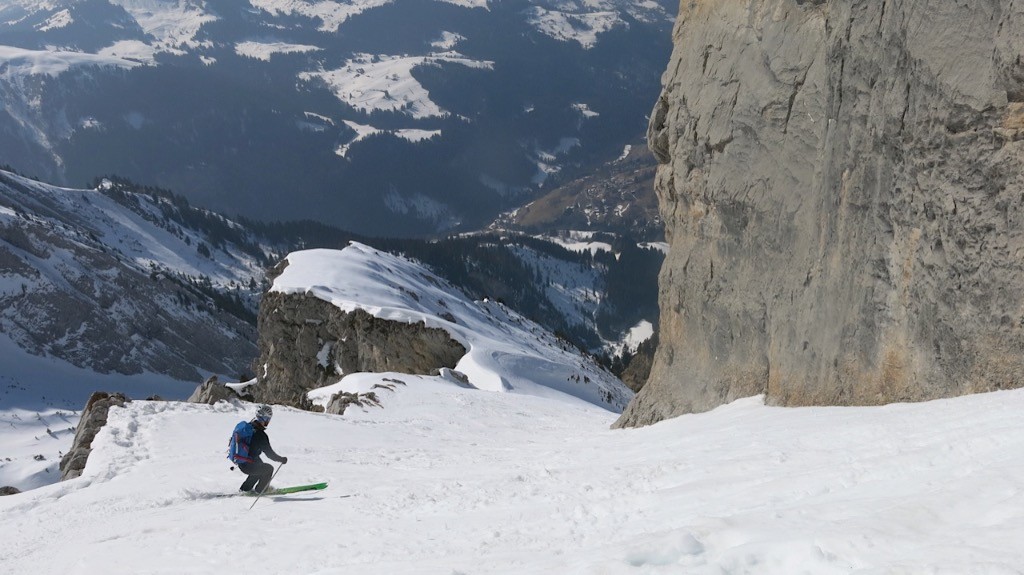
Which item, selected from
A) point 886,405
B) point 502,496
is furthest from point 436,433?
point 886,405

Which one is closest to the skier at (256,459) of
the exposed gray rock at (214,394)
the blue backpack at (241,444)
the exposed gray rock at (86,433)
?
the blue backpack at (241,444)

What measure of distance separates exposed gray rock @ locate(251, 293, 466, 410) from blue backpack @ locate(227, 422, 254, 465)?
101ft

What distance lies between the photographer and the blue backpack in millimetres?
15109

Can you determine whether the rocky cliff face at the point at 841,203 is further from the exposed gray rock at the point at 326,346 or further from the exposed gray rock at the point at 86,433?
the exposed gray rock at the point at 326,346

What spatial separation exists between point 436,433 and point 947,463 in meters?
18.3

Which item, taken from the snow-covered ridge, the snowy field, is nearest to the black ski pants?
the snowy field

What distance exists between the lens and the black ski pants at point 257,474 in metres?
15.1

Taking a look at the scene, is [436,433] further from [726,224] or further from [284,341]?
[284,341]

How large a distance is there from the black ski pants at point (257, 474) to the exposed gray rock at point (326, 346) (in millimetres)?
30953

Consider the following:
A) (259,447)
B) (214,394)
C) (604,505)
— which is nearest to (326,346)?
(214,394)

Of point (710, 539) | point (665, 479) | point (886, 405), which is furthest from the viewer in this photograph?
point (886, 405)

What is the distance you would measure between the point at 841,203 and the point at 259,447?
1193 cm

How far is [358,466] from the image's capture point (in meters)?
18.2

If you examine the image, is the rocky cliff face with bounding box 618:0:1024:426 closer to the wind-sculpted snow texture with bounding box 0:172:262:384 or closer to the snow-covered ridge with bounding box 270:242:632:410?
the snow-covered ridge with bounding box 270:242:632:410
